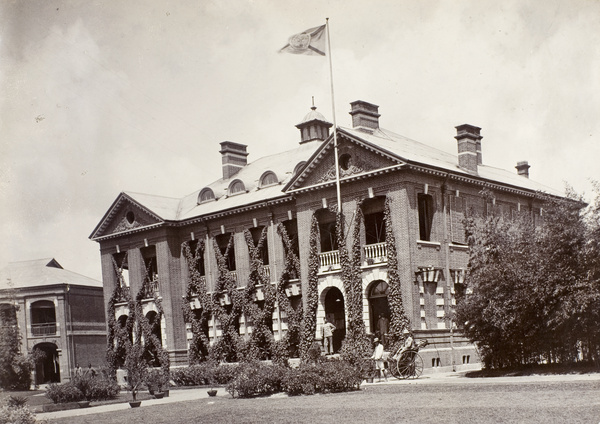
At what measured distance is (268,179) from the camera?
3941 centimetres

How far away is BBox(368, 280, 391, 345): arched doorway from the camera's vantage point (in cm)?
3131

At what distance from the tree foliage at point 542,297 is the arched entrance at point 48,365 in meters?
39.6

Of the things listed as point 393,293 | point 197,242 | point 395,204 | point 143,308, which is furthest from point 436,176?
point 143,308

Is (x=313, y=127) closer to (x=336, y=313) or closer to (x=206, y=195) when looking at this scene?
(x=206, y=195)

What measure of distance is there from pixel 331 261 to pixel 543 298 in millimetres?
11839

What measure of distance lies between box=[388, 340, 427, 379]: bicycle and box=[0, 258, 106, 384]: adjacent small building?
34176 mm

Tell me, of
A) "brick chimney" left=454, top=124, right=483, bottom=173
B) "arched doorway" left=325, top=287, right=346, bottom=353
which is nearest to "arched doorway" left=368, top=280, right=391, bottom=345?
"arched doorway" left=325, top=287, right=346, bottom=353

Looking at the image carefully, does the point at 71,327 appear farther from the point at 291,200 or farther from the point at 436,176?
the point at 436,176

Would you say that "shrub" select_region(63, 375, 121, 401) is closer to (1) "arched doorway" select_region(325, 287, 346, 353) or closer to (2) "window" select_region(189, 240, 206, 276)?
(1) "arched doorway" select_region(325, 287, 346, 353)

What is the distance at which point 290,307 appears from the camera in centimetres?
3600

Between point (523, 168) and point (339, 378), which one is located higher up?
point (523, 168)

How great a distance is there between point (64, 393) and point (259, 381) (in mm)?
9017

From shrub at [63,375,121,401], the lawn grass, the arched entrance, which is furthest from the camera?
the arched entrance

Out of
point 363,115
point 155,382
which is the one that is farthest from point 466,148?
point 155,382
